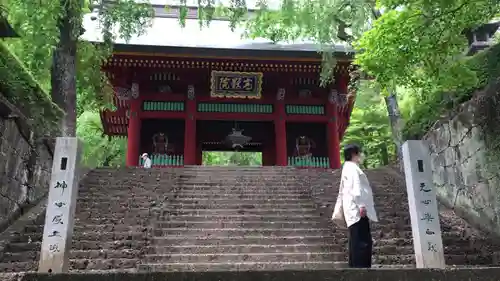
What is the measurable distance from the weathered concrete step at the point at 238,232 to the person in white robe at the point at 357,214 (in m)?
2.80

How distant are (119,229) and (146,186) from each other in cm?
247

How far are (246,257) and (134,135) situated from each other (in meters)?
9.17

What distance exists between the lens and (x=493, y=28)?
38.2 ft

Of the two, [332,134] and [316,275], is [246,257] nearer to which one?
[316,275]

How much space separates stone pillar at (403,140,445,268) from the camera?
4609 mm

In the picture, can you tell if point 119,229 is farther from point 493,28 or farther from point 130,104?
point 493,28

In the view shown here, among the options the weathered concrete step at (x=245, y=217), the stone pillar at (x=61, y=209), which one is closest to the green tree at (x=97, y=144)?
the weathered concrete step at (x=245, y=217)

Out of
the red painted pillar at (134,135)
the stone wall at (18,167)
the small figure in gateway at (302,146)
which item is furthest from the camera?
the small figure in gateway at (302,146)

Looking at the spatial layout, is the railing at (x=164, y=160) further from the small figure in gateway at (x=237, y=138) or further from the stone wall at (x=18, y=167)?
the stone wall at (x=18, y=167)

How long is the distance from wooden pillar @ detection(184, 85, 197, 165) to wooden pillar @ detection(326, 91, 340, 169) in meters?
4.67

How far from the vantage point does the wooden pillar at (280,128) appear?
1446 cm

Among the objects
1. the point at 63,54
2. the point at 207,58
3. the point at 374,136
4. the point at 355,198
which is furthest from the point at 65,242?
the point at 374,136

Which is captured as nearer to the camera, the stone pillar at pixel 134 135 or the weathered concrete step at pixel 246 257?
the weathered concrete step at pixel 246 257

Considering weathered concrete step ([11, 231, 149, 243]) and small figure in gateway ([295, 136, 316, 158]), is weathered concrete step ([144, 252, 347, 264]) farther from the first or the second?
small figure in gateway ([295, 136, 316, 158])
